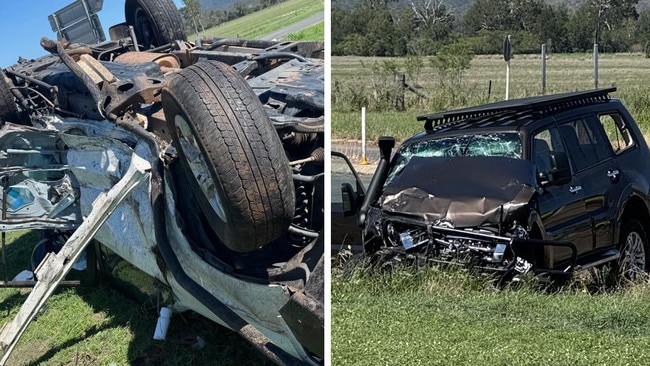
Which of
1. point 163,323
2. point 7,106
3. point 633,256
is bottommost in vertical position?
point 163,323

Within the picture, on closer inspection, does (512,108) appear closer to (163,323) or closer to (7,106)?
(163,323)

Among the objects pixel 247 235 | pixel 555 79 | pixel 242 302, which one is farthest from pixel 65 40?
pixel 555 79

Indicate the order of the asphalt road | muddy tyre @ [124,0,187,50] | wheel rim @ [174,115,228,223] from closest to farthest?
1. the asphalt road
2. wheel rim @ [174,115,228,223]
3. muddy tyre @ [124,0,187,50]

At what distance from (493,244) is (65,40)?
10.4ft

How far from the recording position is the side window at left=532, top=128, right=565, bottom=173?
2.20 m

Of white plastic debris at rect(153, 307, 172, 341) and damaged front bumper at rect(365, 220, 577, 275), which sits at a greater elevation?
damaged front bumper at rect(365, 220, 577, 275)

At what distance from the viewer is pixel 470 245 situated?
80.6 inches

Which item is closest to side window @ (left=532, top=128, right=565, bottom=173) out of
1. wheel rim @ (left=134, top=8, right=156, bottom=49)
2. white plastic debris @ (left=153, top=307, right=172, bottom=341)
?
white plastic debris @ (left=153, top=307, right=172, bottom=341)

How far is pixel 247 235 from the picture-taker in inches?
100

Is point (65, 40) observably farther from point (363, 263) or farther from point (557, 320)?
point (557, 320)

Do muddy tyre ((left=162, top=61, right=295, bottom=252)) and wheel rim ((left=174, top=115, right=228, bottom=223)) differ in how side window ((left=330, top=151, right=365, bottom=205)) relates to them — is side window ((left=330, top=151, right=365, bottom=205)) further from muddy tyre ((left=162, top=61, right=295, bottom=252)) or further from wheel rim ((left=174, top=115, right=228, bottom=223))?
wheel rim ((left=174, top=115, right=228, bottom=223))

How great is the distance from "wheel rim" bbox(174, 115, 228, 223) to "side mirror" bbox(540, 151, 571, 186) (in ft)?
3.19

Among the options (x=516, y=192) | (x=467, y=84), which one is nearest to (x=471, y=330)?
(x=516, y=192)

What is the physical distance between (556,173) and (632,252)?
1.44 ft
